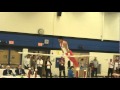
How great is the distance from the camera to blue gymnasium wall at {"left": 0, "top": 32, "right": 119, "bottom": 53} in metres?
14.4

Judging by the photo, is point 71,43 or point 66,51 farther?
point 71,43

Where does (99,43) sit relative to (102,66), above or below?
above

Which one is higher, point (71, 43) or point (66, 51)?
point (71, 43)

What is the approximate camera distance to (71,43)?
53.3 ft

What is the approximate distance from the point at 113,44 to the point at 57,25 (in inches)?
197

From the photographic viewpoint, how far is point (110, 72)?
15.4 metres

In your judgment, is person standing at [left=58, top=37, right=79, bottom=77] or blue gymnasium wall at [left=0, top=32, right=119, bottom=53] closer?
person standing at [left=58, top=37, right=79, bottom=77]

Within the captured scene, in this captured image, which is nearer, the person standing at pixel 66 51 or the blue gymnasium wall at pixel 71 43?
the person standing at pixel 66 51

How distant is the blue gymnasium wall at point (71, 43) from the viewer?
47.3ft
